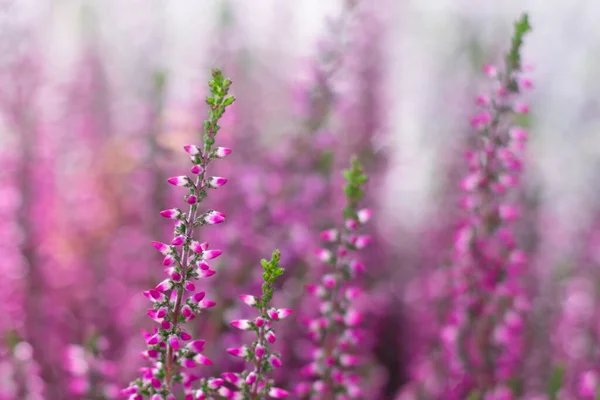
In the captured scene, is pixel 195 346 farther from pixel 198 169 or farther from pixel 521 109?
pixel 521 109

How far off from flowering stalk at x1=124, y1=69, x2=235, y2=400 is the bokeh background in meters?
0.37

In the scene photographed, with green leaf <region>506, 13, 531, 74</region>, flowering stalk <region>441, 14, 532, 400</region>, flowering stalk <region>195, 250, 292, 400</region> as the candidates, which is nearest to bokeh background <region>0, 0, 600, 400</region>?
flowering stalk <region>441, 14, 532, 400</region>

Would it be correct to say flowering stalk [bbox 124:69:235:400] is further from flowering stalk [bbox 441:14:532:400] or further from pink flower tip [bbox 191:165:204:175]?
flowering stalk [bbox 441:14:532:400]

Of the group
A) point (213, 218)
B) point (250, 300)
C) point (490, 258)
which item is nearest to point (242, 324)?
point (250, 300)

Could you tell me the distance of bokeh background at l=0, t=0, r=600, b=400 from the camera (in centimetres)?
147

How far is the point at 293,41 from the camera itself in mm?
2459

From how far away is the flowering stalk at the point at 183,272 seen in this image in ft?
2.36

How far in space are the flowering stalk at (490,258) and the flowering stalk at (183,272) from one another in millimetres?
521

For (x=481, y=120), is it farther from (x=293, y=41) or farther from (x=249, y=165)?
(x=293, y=41)

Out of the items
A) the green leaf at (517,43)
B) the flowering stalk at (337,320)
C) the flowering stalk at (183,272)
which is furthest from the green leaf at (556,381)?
the flowering stalk at (183,272)

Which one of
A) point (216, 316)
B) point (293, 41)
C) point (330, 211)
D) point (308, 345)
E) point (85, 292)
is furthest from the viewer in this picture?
point (293, 41)

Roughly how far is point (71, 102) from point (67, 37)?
54 cm

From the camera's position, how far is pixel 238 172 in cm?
160

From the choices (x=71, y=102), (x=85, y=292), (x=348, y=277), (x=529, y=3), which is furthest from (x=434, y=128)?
(x=348, y=277)
